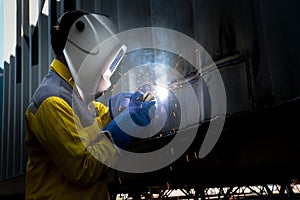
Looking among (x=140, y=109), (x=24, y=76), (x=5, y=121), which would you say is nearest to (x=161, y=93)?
(x=140, y=109)

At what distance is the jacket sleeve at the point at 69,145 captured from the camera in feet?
3.96

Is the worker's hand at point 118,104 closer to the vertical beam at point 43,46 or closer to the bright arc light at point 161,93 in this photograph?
the bright arc light at point 161,93

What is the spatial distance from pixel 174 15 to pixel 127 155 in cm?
74

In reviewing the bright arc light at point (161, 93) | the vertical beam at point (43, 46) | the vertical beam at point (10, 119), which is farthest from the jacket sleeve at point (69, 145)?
the vertical beam at point (10, 119)

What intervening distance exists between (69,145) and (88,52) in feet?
1.17

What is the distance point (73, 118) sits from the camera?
1.26 meters

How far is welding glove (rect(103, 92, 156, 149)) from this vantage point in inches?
50.5

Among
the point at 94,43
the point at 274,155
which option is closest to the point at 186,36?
the point at 94,43

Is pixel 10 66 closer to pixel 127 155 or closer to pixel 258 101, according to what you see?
pixel 127 155

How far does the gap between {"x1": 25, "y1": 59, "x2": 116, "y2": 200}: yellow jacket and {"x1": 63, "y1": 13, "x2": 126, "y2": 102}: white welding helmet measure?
68mm

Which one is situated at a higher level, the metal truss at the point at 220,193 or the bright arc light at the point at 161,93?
the bright arc light at the point at 161,93

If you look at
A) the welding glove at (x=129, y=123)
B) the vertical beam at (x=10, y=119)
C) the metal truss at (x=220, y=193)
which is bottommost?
the metal truss at (x=220, y=193)

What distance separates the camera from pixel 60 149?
3.96 feet

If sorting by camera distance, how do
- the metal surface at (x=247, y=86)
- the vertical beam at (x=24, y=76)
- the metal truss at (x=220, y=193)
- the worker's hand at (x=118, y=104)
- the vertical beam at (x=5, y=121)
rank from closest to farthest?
the metal surface at (x=247, y=86) < the worker's hand at (x=118, y=104) < the metal truss at (x=220, y=193) < the vertical beam at (x=24, y=76) < the vertical beam at (x=5, y=121)
